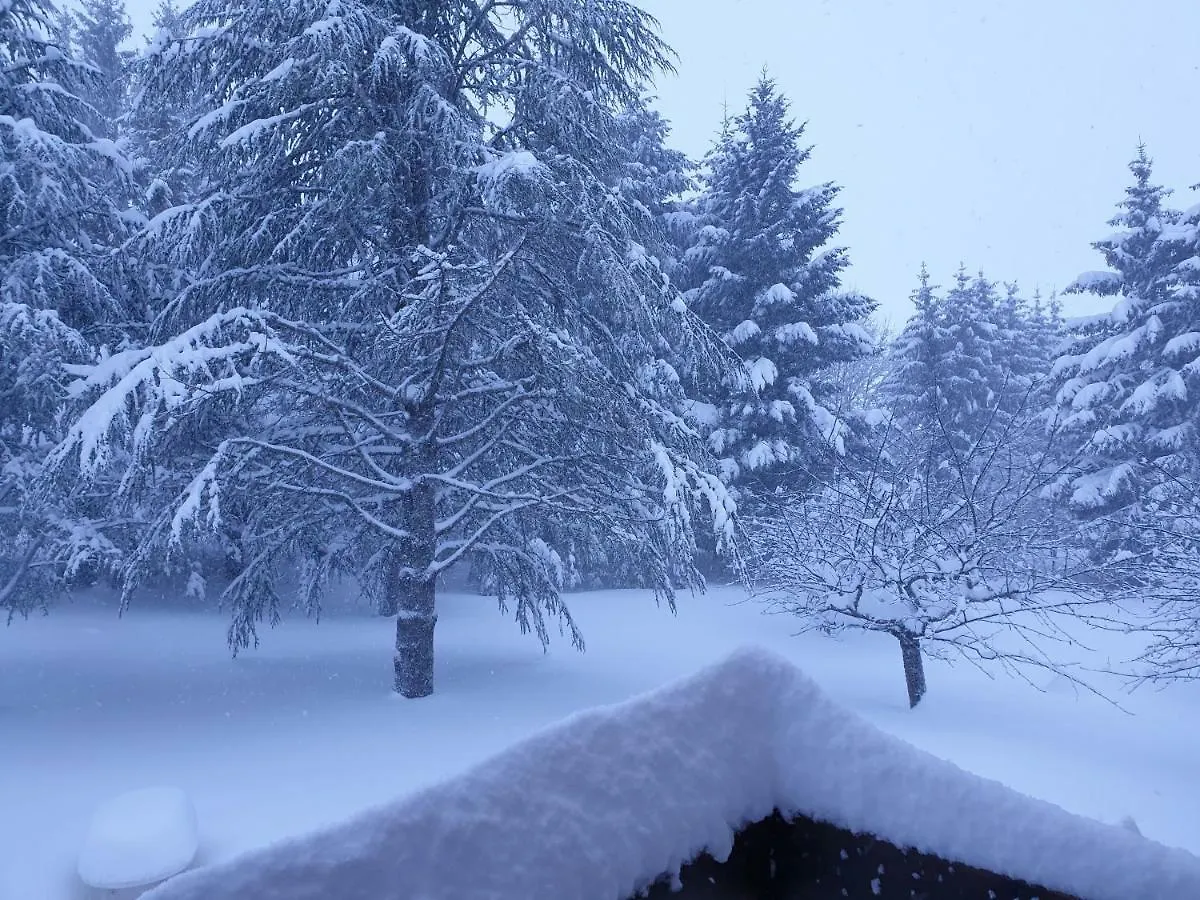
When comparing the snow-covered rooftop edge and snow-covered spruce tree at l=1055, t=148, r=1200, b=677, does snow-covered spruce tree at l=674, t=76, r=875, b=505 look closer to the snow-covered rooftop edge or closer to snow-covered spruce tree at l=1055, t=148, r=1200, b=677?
snow-covered spruce tree at l=1055, t=148, r=1200, b=677

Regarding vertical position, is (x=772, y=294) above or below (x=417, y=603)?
above

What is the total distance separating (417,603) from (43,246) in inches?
260

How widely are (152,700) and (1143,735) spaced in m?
11.3

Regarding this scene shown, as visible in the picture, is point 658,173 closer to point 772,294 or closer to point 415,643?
point 772,294

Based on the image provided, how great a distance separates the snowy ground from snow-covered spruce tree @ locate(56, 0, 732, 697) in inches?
43.8

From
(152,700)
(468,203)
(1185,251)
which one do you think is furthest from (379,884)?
(1185,251)

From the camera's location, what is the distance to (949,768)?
1.43m

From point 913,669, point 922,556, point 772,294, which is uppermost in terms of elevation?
point 772,294

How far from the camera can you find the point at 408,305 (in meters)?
7.69

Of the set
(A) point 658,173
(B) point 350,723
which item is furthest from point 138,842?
(A) point 658,173

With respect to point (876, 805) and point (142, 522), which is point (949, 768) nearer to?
point (876, 805)

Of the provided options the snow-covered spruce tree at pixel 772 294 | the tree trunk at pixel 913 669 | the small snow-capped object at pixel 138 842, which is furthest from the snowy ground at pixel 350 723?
the snow-covered spruce tree at pixel 772 294

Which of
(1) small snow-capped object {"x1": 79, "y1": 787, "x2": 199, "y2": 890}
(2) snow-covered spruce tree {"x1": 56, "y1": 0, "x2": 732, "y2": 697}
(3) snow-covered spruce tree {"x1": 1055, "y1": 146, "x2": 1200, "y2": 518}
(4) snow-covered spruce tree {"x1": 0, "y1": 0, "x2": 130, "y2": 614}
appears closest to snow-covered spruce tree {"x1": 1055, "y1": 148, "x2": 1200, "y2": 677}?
(3) snow-covered spruce tree {"x1": 1055, "y1": 146, "x2": 1200, "y2": 518}

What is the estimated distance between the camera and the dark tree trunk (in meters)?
8.50
